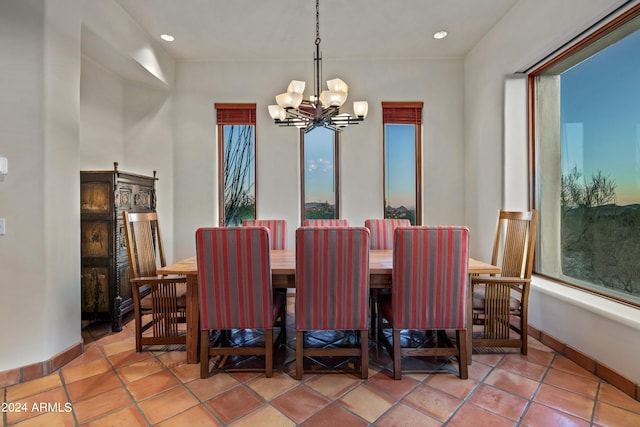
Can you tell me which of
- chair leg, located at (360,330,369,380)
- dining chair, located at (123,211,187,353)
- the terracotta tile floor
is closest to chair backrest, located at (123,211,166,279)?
dining chair, located at (123,211,187,353)

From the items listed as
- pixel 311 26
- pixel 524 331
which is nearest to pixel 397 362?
pixel 524 331

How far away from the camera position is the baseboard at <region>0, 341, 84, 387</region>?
1.85 metres

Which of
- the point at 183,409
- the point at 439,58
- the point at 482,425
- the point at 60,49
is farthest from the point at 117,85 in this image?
the point at 482,425

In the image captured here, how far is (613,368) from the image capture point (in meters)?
1.80

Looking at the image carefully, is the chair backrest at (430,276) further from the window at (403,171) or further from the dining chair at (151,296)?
→ the window at (403,171)

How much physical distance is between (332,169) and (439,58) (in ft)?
6.50

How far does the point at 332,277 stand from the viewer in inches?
68.4

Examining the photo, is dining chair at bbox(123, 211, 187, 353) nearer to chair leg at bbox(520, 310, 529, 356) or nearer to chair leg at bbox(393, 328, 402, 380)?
chair leg at bbox(393, 328, 402, 380)

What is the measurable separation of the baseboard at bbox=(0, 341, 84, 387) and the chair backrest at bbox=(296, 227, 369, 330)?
177 centimetres

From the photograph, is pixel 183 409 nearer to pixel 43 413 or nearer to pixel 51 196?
pixel 43 413

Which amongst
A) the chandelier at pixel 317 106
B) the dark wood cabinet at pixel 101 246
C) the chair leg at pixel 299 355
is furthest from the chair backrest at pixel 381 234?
the dark wood cabinet at pixel 101 246

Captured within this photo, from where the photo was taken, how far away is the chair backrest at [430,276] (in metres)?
1.69

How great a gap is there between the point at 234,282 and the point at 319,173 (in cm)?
232

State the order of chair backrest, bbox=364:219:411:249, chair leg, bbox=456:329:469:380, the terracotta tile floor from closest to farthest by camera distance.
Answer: the terracotta tile floor, chair leg, bbox=456:329:469:380, chair backrest, bbox=364:219:411:249
